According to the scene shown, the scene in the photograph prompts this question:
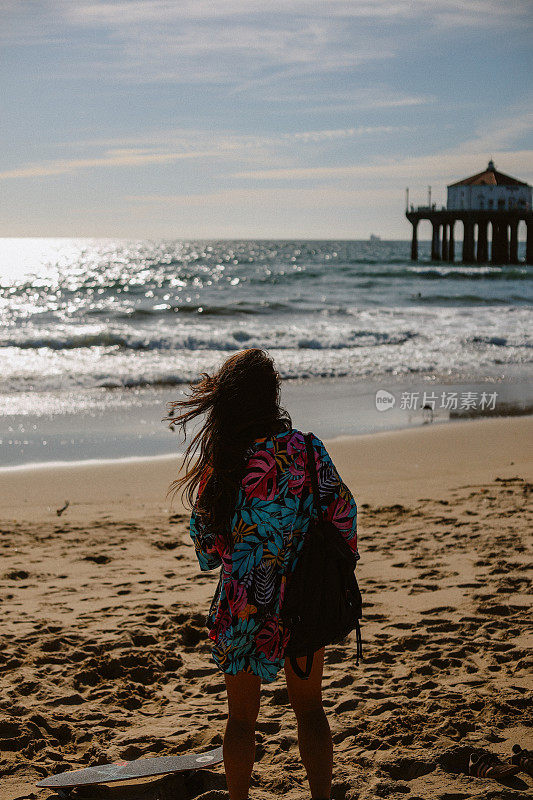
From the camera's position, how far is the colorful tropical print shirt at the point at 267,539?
7.62ft

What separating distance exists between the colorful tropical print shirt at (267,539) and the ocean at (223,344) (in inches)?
251

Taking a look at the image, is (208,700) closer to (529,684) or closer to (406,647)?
(406,647)

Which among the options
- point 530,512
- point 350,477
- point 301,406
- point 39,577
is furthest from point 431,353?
point 39,577

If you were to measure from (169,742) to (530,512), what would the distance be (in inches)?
157

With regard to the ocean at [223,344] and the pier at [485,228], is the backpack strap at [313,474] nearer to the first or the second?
the ocean at [223,344]

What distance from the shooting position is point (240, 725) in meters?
2.41

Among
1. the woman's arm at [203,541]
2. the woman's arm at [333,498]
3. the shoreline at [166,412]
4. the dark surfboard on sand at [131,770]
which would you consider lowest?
the dark surfboard on sand at [131,770]
